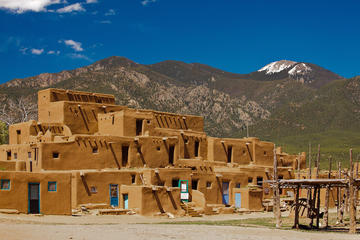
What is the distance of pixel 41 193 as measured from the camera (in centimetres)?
2731

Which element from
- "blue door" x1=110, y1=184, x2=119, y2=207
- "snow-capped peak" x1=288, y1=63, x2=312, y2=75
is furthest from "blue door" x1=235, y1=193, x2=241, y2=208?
"snow-capped peak" x1=288, y1=63, x2=312, y2=75

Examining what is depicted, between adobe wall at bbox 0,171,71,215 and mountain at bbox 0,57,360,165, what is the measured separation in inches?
1937

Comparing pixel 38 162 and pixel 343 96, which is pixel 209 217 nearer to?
pixel 38 162

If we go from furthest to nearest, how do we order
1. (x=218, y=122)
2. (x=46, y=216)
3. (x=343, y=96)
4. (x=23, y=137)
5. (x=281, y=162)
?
(x=218, y=122) → (x=343, y=96) → (x=281, y=162) → (x=23, y=137) → (x=46, y=216)

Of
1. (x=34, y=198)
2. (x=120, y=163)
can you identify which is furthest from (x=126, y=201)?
(x=34, y=198)

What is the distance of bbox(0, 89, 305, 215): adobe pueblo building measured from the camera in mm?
28297

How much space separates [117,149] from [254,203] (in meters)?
10.4

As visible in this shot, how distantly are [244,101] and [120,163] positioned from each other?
319 feet

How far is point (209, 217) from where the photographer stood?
33.8 metres

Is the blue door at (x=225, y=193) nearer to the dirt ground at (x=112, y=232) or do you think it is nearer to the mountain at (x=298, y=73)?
the dirt ground at (x=112, y=232)

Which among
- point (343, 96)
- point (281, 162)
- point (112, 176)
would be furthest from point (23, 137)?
point (343, 96)

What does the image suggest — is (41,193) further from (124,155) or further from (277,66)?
(277,66)

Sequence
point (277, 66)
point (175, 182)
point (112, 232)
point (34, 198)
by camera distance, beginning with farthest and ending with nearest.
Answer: point (277, 66) < point (175, 182) < point (34, 198) < point (112, 232)

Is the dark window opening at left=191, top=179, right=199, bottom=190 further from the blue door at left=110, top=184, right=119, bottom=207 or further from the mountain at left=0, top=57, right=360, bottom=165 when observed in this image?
the mountain at left=0, top=57, right=360, bottom=165
